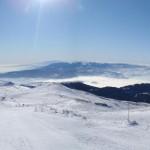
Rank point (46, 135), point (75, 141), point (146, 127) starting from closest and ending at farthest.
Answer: point (75, 141)
point (46, 135)
point (146, 127)

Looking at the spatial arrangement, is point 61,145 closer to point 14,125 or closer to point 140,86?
point 14,125

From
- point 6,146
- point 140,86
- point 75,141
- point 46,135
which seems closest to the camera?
point 6,146

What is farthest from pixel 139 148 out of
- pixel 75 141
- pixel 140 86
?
pixel 140 86

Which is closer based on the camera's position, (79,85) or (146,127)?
(146,127)

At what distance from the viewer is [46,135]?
21.5m

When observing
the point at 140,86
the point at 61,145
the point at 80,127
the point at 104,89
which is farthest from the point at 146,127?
the point at 140,86

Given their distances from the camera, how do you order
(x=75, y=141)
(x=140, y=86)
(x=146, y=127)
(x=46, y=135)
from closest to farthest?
(x=75, y=141) < (x=46, y=135) < (x=146, y=127) < (x=140, y=86)

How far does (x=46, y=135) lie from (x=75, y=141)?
259cm

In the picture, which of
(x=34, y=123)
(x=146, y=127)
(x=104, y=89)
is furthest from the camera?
(x=104, y=89)

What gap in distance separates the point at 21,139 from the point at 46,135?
2.16 m

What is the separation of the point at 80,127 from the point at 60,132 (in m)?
2.76

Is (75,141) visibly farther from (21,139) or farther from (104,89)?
(104,89)

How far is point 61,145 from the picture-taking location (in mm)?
18656

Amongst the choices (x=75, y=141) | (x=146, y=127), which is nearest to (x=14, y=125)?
(x=75, y=141)
